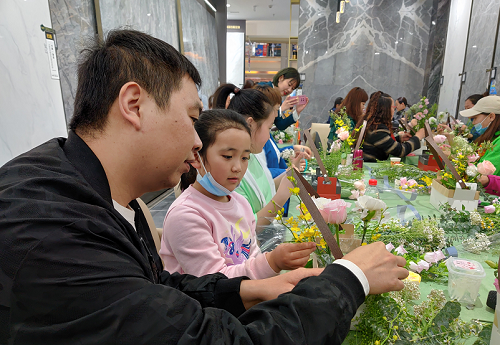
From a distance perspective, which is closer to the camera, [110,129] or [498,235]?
[110,129]

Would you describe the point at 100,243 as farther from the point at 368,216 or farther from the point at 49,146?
the point at 368,216

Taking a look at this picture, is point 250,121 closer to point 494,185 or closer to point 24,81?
point 24,81

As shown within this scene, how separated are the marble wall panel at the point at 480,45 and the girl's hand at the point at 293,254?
5.65 meters

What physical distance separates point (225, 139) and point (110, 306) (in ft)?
3.01

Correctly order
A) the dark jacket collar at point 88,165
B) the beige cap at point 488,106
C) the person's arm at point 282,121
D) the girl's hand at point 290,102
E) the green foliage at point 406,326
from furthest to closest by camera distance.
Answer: the person's arm at point 282,121 < the girl's hand at point 290,102 < the beige cap at point 488,106 < the green foliage at point 406,326 < the dark jacket collar at point 88,165

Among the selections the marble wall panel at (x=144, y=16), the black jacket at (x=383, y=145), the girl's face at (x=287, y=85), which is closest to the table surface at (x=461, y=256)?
the black jacket at (x=383, y=145)

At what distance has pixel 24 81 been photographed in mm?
2127

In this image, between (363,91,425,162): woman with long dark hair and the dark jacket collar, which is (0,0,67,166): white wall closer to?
the dark jacket collar

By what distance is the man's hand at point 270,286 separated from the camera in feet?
2.66

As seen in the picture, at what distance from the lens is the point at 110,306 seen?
46 centimetres

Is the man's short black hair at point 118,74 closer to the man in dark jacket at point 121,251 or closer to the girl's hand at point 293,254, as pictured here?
the man in dark jacket at point 121,251

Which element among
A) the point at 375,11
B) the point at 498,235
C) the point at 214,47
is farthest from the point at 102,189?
the point at 375,11

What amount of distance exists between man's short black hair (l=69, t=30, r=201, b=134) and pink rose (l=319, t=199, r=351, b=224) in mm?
464

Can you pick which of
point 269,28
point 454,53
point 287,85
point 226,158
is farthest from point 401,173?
point 269,28
